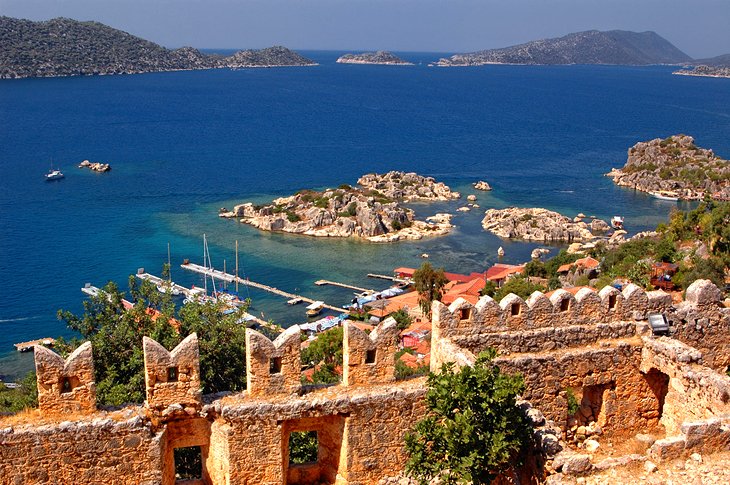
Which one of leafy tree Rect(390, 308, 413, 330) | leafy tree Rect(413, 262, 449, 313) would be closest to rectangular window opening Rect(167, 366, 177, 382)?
leafy tree Rect(390, 308, 413, 330)

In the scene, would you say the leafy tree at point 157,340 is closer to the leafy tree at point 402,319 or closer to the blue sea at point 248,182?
the leafy tree at point 402,319

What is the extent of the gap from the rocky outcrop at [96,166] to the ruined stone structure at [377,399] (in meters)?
109

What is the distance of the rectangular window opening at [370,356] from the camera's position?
13688 millimetres

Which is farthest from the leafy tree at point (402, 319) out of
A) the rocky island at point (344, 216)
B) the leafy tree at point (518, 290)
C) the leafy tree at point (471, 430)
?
the leafy tree at point (471, 430)

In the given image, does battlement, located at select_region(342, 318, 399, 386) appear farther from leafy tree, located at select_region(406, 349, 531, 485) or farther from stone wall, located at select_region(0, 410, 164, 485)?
stone wall, located at select_region(0, 410, 164, 485)

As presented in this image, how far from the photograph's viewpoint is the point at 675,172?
10869cm

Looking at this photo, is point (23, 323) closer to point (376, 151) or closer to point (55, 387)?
point (55, 387)

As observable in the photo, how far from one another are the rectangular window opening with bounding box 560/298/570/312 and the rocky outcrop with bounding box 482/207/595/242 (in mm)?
66449

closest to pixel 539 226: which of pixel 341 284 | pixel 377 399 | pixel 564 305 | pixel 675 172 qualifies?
pixel 341 284

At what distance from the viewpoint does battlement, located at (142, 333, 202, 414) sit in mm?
12461

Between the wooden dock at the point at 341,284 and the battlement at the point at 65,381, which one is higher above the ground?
the battlement at the point at 65,381

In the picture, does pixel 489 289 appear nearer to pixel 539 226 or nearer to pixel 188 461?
pixel 539 226

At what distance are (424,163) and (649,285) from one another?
9758cm

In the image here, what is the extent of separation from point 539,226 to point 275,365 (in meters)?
73.3
